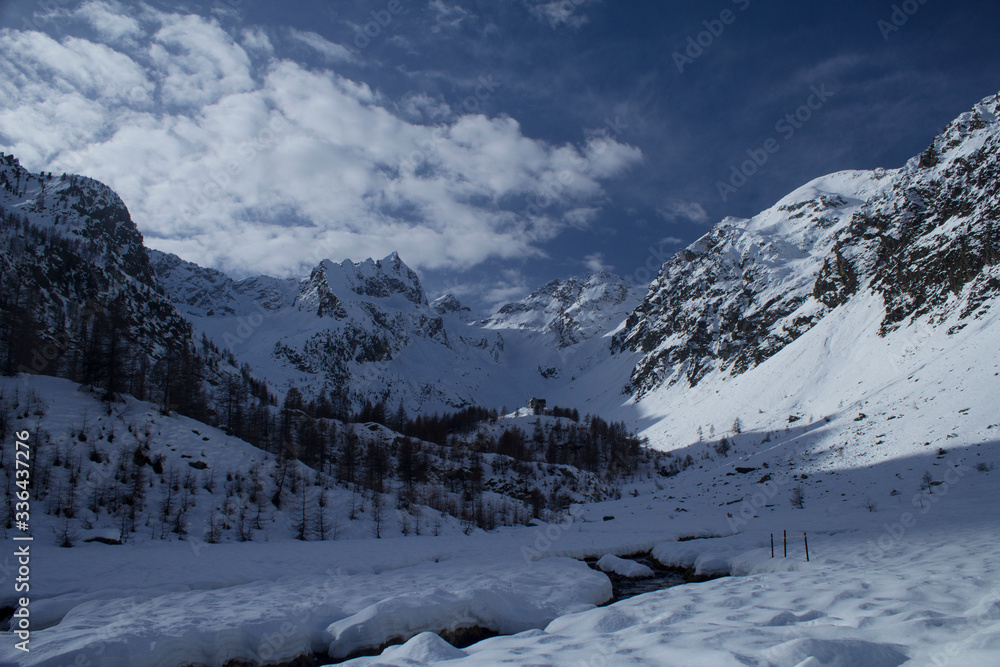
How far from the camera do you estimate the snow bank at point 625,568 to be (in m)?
23.8

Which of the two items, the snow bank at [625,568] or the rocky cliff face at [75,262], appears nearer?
the snow bank at [625,568]

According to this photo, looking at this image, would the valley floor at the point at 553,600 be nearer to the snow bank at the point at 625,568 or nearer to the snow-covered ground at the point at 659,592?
the snow-covered ground at the point at 659,592

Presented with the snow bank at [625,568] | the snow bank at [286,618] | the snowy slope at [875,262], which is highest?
the snowy slope at [875,262]

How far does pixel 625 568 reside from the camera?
80.4 ft

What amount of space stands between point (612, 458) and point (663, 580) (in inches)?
3271

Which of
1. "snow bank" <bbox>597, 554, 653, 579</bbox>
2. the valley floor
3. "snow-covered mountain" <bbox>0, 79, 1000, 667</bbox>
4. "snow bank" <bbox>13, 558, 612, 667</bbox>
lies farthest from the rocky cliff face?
"snow bank" <bbox>597, 554, 653, 579</bbox>

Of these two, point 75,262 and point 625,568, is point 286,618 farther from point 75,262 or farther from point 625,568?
point 75,262

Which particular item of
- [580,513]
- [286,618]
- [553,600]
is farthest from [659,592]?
[580,513]

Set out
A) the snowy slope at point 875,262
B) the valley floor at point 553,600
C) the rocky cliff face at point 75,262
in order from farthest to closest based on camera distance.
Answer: the rocky cliff face at point 75,262, the snowy slope at point 875,262, the valley floor at point 553,600

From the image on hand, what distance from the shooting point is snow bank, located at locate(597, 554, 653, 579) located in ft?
78.0

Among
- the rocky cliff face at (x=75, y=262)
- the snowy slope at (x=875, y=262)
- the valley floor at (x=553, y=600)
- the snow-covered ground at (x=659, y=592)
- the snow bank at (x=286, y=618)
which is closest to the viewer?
the valley floor at (x=553, y=600)

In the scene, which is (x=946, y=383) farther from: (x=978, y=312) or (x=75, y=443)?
(x=75, y=443)

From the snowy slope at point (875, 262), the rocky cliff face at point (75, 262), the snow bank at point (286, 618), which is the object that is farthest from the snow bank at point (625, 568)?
the rocky cliff face at point (75, 262)

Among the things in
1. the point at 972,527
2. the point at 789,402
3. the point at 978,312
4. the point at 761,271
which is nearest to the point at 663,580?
the point at 972,527
